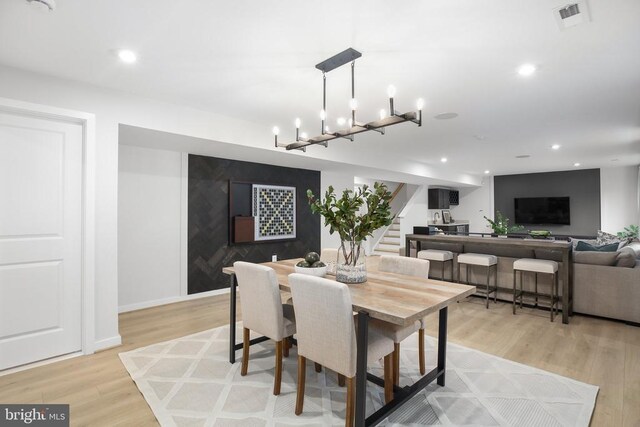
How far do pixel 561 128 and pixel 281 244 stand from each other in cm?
453

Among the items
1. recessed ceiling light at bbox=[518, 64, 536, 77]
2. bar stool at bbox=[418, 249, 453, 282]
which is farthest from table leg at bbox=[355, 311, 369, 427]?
bar stool at bbox=[418, 249, 453, 282]

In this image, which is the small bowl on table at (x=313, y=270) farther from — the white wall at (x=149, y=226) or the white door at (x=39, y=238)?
the white wall at (x=149, y=226)

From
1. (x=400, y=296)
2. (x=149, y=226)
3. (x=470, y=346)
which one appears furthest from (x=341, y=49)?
(x=149, y=226)

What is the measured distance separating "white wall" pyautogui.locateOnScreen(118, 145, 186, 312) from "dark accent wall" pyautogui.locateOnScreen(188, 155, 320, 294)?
195mm

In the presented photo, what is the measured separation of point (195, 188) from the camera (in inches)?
183

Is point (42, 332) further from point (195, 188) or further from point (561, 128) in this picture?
point (561, 128)

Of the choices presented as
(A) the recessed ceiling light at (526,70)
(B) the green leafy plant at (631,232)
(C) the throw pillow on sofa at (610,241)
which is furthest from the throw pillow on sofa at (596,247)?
(B) the green leafy plant at (631,232)

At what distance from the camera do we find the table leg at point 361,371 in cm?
172

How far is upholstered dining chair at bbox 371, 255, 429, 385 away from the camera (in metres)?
2.10

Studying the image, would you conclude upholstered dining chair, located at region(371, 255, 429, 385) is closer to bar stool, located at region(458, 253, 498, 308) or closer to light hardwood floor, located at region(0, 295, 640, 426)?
light hardwood floor, located at region(0, 295, 640, 426)

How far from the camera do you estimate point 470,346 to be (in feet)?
10.0

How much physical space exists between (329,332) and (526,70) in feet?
8.53

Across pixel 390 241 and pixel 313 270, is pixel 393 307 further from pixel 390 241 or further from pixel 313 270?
pixel 390 241

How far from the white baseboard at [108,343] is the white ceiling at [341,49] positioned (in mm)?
2357
